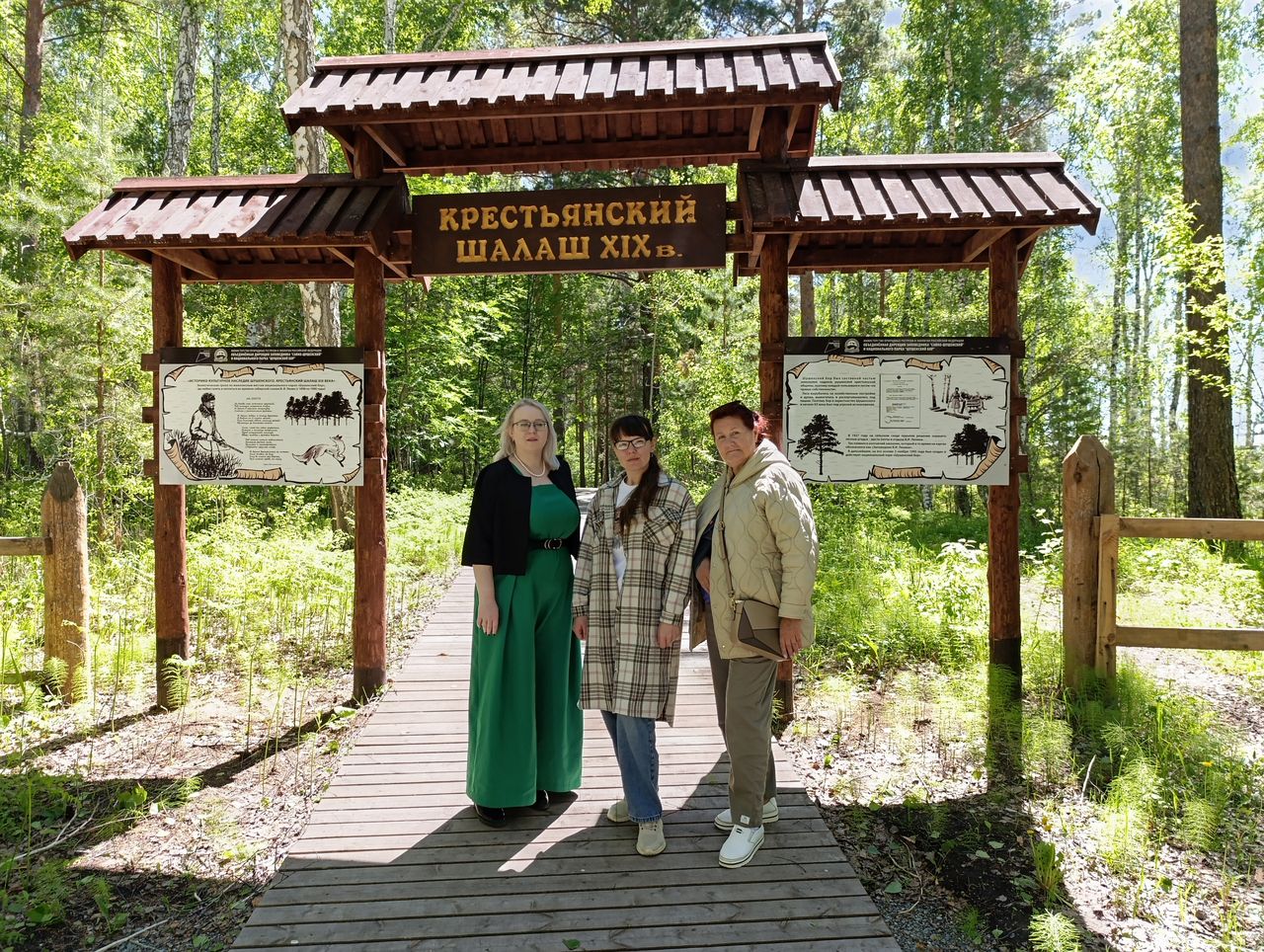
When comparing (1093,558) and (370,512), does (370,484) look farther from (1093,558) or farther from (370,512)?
(1093,558)

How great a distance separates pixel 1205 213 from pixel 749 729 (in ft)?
37.3

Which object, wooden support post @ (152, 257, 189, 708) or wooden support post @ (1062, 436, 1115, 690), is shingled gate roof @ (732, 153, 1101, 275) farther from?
wooden support post @ (152, 257, 189, 708)

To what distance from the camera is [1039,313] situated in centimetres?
1902

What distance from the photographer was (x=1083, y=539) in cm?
502

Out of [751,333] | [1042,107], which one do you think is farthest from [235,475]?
[1042,107]

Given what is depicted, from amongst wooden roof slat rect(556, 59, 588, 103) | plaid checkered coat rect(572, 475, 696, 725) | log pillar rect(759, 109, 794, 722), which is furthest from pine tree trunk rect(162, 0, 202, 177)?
plaid checkered coat rect(572, 475, 696, 725)

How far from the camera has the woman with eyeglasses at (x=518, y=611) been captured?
142 inches

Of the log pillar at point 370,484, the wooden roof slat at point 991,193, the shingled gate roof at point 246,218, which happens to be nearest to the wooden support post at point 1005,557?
the wooden roof slat at point 991,193

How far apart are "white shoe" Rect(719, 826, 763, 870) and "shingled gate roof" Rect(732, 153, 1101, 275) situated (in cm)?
324

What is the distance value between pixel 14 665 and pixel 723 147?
20.6 ft

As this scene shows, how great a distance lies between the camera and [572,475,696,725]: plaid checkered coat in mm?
3396

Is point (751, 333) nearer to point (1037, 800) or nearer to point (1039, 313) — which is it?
point (1039, 313)

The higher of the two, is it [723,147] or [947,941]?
[723,147]

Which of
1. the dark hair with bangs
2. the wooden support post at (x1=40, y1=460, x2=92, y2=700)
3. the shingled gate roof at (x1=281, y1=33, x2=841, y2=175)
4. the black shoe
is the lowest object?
the black shoe
